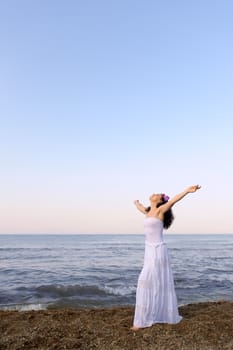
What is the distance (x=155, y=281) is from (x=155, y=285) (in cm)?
8

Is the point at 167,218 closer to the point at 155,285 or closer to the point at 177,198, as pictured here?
the point at 177,198

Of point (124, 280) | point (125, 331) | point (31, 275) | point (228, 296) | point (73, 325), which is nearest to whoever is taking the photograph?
point (125, 331)

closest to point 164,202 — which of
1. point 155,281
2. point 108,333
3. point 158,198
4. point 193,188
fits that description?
point 158,198

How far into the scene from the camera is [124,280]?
2041cm

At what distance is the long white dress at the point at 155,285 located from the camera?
7609 mm

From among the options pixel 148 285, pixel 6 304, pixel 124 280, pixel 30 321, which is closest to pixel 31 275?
pixel 124 280

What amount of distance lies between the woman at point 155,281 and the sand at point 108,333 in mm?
272

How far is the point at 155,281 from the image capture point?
7617mm

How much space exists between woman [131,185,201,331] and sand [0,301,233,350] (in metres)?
0.27

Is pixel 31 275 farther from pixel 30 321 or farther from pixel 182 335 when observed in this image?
pixel 182 335

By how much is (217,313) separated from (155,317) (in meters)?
1.96

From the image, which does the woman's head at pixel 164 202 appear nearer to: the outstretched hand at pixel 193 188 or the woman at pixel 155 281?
the woman at pixel 155 281

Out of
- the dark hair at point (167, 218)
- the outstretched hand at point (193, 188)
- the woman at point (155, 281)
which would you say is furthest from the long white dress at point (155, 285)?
the outstretched hand at point (193, 188)

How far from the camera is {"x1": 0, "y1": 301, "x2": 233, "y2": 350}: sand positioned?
6.48m
